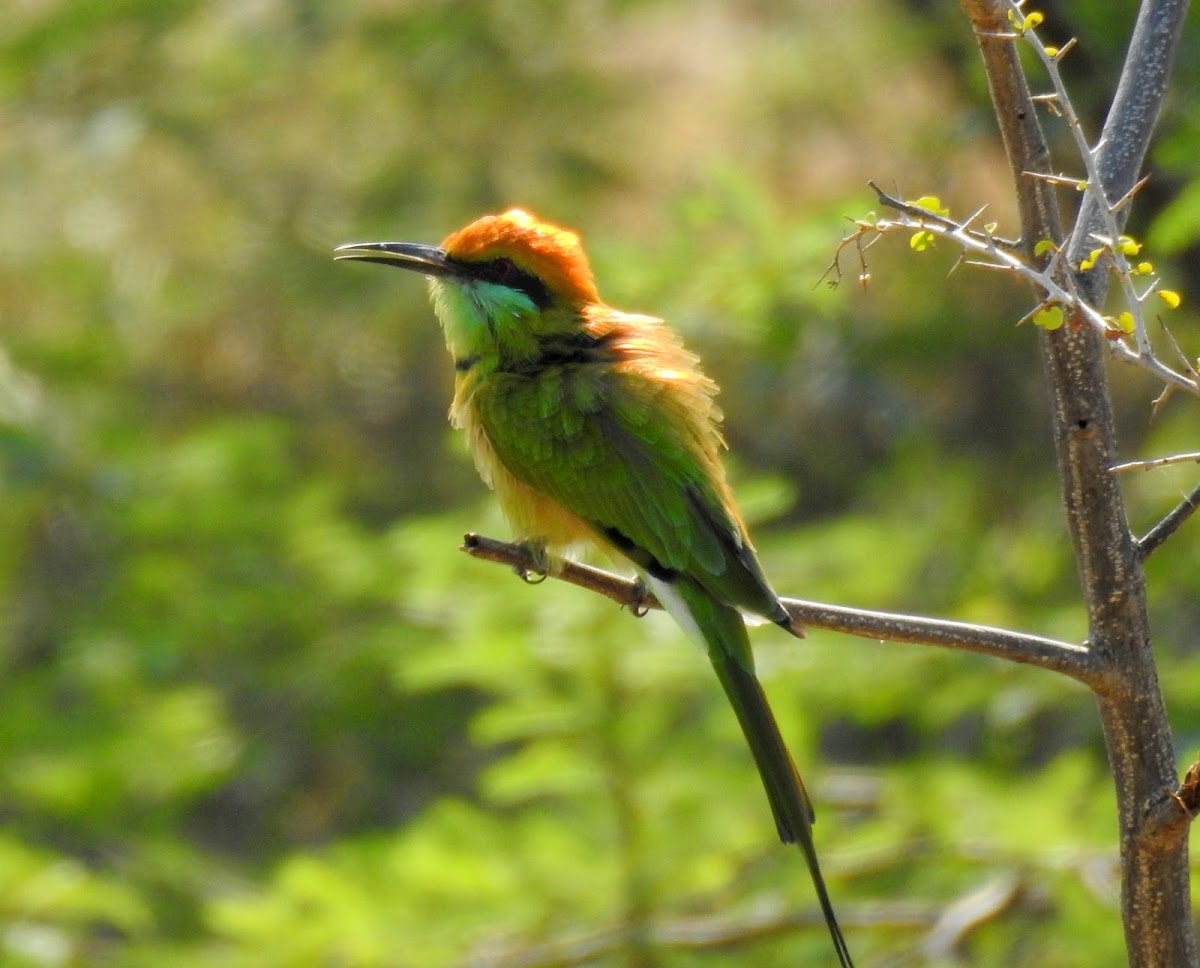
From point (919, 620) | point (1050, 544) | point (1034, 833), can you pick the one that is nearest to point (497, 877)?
point (1034, 833)

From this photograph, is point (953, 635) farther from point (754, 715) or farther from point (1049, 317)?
point (754, 715)

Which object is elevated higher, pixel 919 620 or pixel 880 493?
pixel 880 493

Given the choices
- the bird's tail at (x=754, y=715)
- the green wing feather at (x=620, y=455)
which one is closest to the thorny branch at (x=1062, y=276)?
the bird's tail at (x=754, y=715)

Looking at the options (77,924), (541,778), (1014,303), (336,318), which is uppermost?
(336,318)

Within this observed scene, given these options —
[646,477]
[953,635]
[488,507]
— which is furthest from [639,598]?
[488,507]

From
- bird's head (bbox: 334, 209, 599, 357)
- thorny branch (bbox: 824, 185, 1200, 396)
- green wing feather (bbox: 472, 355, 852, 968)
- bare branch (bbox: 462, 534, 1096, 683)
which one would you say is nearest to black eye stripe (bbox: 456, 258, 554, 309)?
bird's head (bbox: 334, 209, 599, 357)

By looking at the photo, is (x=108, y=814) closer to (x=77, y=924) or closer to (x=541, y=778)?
(x=77, y=924)

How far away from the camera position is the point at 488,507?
405cm

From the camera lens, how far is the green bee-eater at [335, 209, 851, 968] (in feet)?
7.45

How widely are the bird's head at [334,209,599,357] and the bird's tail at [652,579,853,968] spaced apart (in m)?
0.59

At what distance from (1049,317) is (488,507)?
2865mm

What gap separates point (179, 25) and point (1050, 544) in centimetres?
364

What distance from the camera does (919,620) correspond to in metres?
1.46

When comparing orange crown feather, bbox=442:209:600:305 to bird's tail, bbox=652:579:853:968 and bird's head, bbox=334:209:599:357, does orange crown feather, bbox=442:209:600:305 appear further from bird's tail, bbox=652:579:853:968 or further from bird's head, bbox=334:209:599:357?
bird's tail, bbox=652:579:853:968
